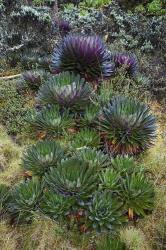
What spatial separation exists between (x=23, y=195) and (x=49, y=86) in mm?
1822

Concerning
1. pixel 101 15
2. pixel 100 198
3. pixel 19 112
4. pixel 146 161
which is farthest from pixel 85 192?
pixel 101 15

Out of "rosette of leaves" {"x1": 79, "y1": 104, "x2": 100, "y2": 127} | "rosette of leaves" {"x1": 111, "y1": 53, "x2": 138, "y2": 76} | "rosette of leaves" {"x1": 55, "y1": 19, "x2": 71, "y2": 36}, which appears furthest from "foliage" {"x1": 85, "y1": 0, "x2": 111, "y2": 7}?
"rosette of leaves" {"x1": 79, "y1": 104, "x2": 100, "y2": 127}

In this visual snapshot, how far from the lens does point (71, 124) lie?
591 cm

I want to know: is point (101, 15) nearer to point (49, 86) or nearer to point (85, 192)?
point (49, 86)

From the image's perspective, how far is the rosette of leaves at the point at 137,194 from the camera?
467 cm

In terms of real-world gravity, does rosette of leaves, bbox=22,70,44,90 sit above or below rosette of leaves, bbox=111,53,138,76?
below

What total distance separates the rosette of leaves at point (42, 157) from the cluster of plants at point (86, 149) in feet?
0.04

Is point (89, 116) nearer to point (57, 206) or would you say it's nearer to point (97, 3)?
point (57, 206)

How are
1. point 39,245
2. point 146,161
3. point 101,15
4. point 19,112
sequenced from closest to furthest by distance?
point 39,245
point 146,161
point 19,112
point 101,15

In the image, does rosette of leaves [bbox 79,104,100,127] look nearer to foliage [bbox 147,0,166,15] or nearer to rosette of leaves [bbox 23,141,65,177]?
rosette of leaves [bbox 23,141,65,177]

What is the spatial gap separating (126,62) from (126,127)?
2.06 meters

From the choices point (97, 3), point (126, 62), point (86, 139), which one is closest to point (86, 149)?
point (86, 139)

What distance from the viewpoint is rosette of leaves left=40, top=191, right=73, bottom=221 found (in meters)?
4.58

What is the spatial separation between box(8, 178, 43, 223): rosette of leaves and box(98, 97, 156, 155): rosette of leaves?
3.91 feet
